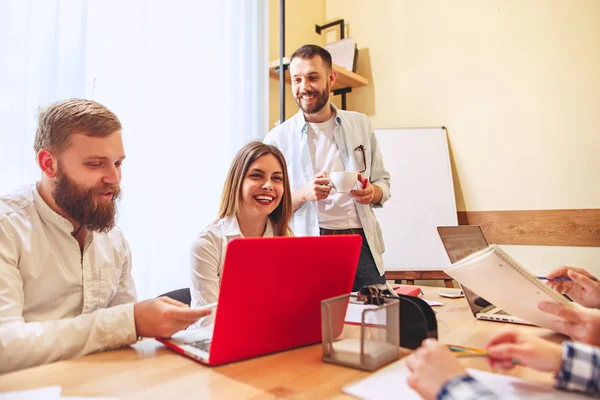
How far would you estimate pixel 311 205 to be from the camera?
81.1 inches

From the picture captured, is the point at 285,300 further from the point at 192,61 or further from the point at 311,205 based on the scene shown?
the point at 192,61

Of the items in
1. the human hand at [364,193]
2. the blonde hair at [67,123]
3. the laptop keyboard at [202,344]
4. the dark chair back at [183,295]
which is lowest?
the dark chair back at [183,295]

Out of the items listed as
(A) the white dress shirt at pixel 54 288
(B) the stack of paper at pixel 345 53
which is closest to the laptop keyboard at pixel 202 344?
(A) the white dress shirt at pixel 54 288

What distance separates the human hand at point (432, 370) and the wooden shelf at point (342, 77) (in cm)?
239

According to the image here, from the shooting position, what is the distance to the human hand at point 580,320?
72 cm

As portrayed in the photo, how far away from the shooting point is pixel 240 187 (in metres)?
1.51

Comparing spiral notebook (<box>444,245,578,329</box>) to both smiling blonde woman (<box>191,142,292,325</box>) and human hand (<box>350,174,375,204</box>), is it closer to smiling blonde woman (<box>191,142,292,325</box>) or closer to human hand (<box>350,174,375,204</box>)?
smiling blonde woman (<box>191,142,292,325</box>)

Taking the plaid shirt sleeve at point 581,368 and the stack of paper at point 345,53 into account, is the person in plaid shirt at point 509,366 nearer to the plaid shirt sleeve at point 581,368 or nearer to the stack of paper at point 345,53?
the plaid shirt sleeve at point 581,368

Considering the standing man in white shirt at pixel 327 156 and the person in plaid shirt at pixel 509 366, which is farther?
the standing man in white shirt at pixel 327 156

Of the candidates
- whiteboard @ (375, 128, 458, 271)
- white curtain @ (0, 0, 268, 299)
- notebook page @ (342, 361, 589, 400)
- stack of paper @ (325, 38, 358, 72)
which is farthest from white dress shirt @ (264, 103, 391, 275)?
notebook page @ (342, 361, 589, 400)

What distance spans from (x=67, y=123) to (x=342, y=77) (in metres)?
2.21

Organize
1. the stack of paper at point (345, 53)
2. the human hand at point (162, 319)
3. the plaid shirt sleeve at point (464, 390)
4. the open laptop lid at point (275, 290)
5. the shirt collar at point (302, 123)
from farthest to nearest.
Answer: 1. the stack of paper at point (345, 53)
2. the shirt collar at point (302, 123)
3. the human hand at point (162, 319)
4. the open laptop lid at point (275, 290)
5. the plaid shirt sleeve at point (464, 390)

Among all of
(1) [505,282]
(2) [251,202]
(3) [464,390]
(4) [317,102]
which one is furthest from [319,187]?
(3) [464,390]

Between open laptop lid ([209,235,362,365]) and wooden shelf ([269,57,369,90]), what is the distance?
209 cm
